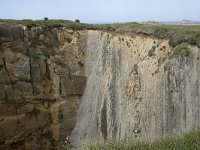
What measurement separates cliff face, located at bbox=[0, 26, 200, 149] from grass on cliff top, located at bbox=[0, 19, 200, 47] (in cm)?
59

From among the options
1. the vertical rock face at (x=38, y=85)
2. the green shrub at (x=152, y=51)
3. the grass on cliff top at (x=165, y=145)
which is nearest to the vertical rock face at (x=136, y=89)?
the green shrub at (x=152, y=51)

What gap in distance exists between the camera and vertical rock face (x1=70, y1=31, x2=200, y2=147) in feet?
82.0

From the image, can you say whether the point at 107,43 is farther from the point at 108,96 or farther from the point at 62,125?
the point at 62,125

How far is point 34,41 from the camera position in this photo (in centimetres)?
3925

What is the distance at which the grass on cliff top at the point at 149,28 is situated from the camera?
27.1 metres

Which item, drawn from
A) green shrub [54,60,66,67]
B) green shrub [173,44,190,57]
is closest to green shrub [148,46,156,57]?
green shrub [173,44,190,57]

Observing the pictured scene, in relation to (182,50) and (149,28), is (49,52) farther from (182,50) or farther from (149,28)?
(182,50)

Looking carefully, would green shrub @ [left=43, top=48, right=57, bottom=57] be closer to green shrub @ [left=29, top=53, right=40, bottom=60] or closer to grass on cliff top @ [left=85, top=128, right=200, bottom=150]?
green shrub @ [left=29, top=53, right=40, bottom=60]

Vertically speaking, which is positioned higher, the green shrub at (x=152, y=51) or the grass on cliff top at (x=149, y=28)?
the grass on cliff top at (x=149, y=28)

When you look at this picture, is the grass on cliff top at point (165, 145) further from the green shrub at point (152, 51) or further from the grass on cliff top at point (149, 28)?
the green shrub at point (152, 51)

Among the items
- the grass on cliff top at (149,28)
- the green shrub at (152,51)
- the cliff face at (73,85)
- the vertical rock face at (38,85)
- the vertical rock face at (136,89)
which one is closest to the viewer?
the vertical rock face at (136,89)

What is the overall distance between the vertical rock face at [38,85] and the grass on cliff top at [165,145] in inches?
864

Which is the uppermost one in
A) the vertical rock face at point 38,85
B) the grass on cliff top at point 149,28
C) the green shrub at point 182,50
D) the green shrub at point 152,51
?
the grass on cliff top at point 149,28

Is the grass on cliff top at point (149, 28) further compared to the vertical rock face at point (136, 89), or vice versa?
the grass on cliff top at point (149, 28)
